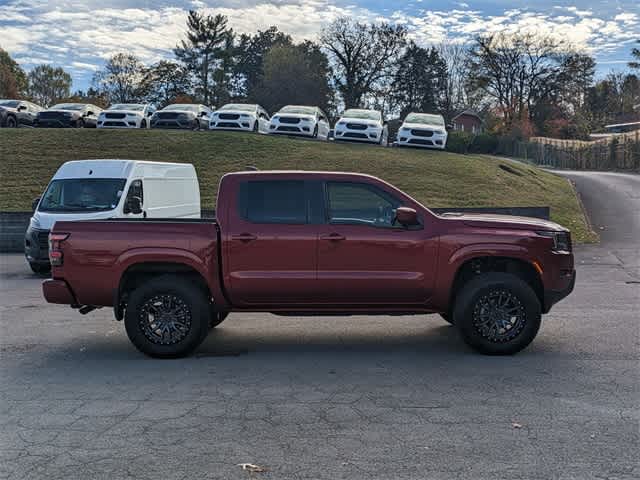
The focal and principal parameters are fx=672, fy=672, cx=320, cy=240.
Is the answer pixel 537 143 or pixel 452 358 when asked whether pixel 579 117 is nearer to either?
pixel 537 143

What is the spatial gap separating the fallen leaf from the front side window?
3.19 metres

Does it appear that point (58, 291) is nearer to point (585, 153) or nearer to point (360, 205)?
point (360, 205)

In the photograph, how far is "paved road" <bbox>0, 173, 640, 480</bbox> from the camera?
4.25 meters

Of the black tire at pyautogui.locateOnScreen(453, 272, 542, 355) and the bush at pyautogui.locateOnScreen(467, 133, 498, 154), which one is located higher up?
the bush at pyautogui.locateOnScreen(467, 133, 498, 154)

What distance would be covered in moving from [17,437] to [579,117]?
7627 cm

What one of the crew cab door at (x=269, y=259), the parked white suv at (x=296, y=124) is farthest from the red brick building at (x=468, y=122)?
the crew cab door at (x=269, y=259)

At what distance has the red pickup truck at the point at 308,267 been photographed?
22.4ft

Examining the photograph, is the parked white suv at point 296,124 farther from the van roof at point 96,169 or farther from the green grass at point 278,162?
the van roof at point 96,169

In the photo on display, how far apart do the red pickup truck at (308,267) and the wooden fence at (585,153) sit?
3617cm

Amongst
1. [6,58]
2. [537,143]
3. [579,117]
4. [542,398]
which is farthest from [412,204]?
[6,58]

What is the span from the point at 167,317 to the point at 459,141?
1787 inches

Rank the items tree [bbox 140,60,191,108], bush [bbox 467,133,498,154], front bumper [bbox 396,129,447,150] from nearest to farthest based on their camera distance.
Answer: front bumper [bbox 396,129,447,150] → bush [bbox 467,133,498,154] → tree [bbox 140,60,191,108]

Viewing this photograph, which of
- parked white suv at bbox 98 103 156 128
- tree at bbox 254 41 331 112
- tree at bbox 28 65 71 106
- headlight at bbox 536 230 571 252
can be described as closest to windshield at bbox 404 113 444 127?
parked white suv at bbox 98 103 156 128

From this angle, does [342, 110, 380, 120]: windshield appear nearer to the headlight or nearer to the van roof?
the van roof
